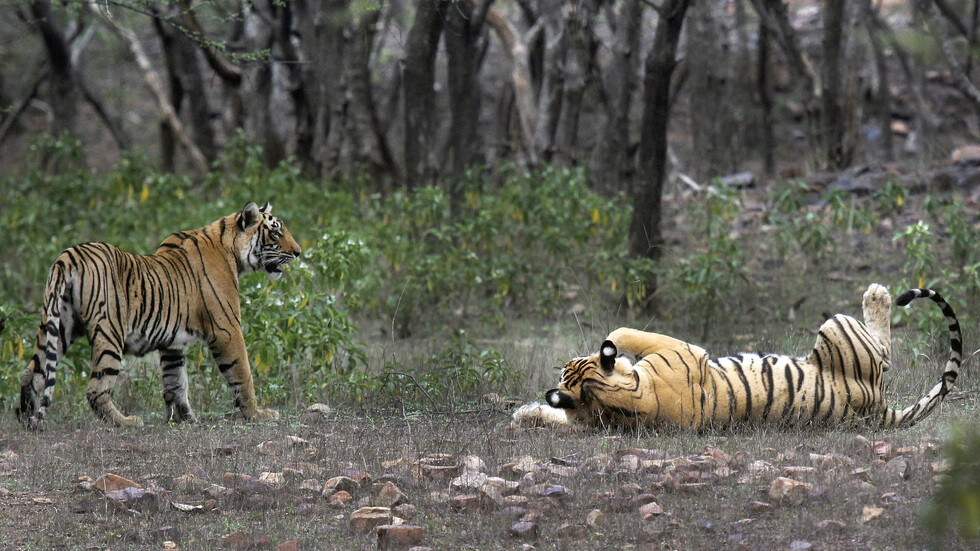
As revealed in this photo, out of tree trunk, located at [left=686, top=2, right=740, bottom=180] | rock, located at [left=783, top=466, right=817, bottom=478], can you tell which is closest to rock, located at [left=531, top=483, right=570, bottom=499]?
rock, located at [left=783, top=466, right=817, bottom=478]

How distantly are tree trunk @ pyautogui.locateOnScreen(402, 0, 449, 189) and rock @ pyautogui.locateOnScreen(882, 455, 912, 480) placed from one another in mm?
7782

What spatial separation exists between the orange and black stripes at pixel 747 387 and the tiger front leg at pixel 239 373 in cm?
205

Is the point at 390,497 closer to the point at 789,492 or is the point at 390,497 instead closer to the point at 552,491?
the point at 552,491

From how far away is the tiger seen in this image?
6.00 m

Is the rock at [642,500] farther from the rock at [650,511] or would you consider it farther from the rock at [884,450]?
the rock at [884,450]

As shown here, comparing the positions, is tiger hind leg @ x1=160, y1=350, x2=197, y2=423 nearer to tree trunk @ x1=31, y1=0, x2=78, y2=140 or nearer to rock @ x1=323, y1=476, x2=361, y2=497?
rock @ x1=323, y1=476, x2=361, y2=497

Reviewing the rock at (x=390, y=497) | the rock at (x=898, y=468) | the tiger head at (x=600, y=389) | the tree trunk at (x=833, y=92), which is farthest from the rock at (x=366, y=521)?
the tree trunk at (x=833, y=92)

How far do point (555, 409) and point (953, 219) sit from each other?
5875mm

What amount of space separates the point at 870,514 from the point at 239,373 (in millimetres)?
3976

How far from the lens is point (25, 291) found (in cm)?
1191

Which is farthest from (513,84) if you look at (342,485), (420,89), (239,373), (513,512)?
(513,512)

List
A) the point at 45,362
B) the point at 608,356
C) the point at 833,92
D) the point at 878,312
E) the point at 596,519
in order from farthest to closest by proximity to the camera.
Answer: the point at 833,92 < the point at 45,362 < the point at 878,312 < the point at 608,356 < the point at 596,519

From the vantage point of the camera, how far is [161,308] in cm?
643

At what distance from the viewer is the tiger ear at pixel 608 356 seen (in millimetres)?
5305
